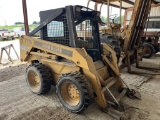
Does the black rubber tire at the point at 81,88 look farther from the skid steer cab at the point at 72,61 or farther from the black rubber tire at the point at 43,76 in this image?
the black rubber tire at the point at 43,76

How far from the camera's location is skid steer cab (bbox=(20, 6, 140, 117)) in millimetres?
2631

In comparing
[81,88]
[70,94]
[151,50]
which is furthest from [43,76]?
[151,50]

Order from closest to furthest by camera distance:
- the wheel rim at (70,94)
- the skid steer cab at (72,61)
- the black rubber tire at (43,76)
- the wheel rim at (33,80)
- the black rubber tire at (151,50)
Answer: the skid steer cab at (72,61) → the wheel rim at (70,94) → the black rubber tire at (43,76) → the wheel rim at (33,80) → the black rubber tire at (151,50)

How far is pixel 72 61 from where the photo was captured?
2857 mm

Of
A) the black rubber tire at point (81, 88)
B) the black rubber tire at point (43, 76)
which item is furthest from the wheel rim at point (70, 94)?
the black rubber tire at point (43, 76)

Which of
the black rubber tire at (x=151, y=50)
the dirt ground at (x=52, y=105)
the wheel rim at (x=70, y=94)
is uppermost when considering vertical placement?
the black rubber tire at (x=151, y=50)

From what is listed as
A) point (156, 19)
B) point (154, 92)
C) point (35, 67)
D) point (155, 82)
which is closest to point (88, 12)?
point (35, 67)

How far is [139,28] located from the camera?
16.8 ft

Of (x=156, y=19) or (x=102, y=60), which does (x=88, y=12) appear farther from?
(x=156, y=19)

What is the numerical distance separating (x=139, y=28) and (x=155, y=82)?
74.4 inches

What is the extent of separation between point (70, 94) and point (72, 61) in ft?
2.01

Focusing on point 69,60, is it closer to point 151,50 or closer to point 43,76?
point 43,76

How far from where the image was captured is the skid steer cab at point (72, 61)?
2.63 metres

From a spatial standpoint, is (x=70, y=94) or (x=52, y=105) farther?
(x=52, y=105)
